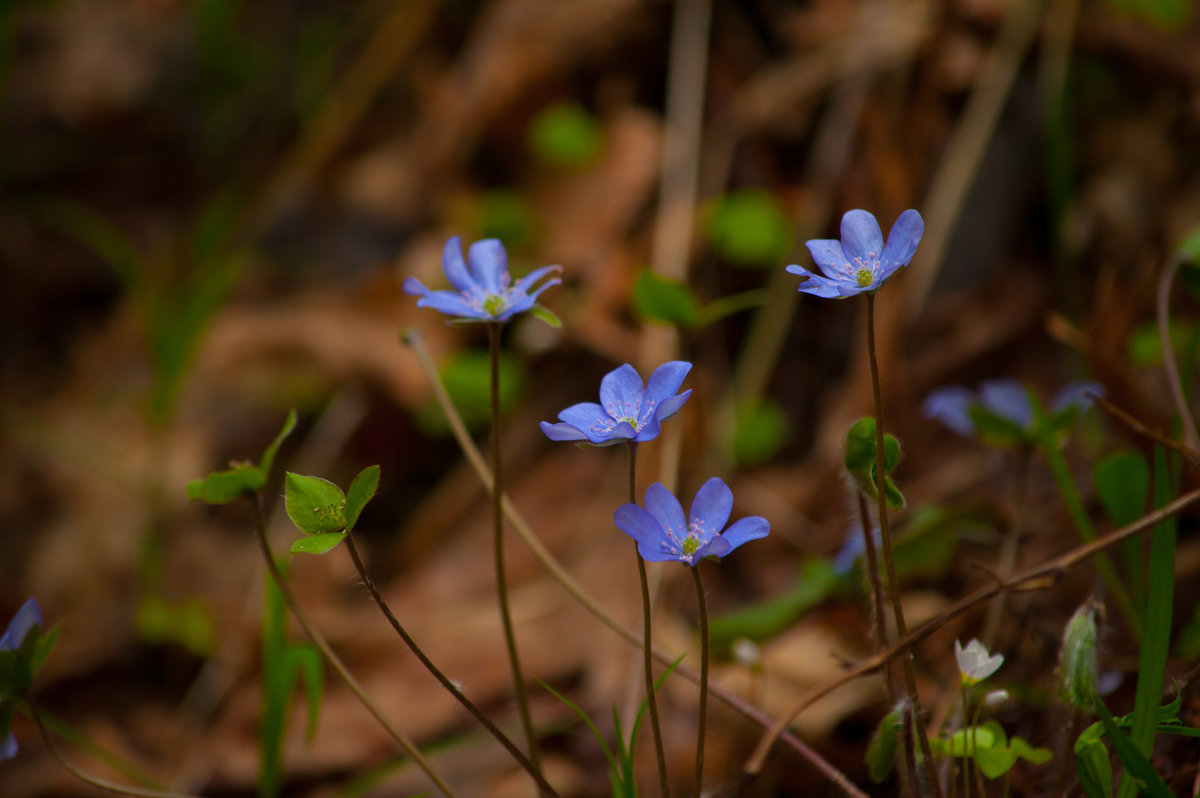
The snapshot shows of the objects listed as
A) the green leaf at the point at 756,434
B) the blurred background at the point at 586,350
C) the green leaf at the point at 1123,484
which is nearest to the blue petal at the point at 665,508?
the blurred background at the point at 586,350

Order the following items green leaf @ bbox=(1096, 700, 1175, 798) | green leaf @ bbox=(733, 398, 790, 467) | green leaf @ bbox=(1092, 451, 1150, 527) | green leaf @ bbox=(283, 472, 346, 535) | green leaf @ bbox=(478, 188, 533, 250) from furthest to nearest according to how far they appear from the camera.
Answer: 1. green leaf @ bbox=(478, 188, 533, 250)
2. green leaf @ bbox=(733, 398, 790, 467)
3. green leaf @ bbox=(1092, 451, 1150, 527)
4. green leaf @ bbox=(283, 472, 346, 535)
5. green leaf @ bbox=(1096, 700, 1175, 798)

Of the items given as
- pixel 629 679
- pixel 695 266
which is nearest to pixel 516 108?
pixel 695 266

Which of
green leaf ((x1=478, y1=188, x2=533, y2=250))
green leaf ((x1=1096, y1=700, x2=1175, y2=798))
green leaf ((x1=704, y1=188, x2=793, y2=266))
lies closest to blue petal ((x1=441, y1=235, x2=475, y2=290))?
green leaf ((x1=1096, y1=700, x2=1175, y2=798))

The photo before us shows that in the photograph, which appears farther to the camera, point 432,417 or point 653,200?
point 653,200

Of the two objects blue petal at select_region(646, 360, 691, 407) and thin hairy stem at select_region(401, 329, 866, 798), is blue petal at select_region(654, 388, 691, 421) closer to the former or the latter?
blue petal at select_region(646, 360, 691, 407)

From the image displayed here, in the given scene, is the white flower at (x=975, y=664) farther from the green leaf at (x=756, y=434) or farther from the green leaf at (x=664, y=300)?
the green leaf at (x=756, y=434)

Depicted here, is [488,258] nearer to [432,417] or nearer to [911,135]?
[432,417]

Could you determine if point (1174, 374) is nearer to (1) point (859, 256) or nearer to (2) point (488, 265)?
(1) point (859, 256)
